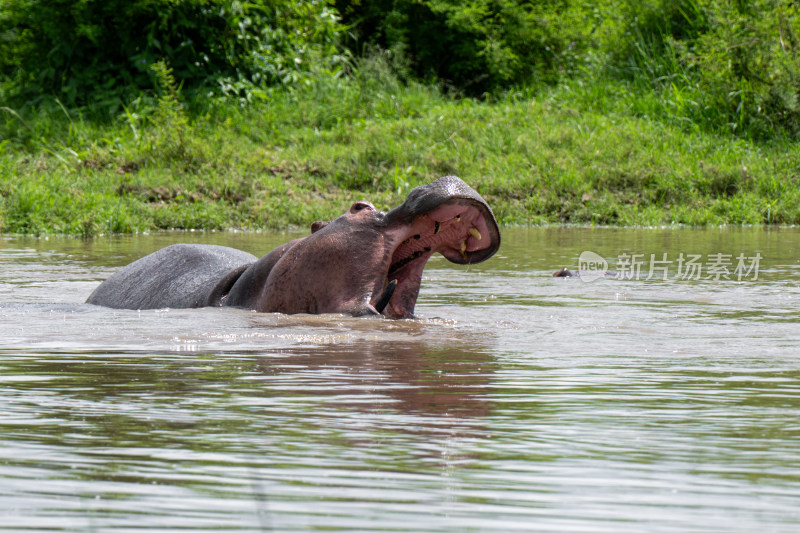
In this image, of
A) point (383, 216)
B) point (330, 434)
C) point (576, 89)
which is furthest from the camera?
point (576, 89)

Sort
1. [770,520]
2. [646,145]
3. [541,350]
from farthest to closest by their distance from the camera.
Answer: [646,145]
[541,350]
[770,520]

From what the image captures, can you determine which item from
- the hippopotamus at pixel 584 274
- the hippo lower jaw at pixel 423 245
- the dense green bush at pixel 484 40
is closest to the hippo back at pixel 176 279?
the hippo lower jaw at pixel 423 245

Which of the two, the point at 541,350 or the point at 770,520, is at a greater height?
the point at 770,520

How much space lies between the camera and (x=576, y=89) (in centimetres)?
1642

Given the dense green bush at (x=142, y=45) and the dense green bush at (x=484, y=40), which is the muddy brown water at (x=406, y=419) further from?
the dense green bush at (x=484, y=40)

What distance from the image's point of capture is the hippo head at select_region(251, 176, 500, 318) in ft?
14.0

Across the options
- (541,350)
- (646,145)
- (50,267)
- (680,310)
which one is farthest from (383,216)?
(646,145)

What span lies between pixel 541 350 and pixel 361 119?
38.0 ft

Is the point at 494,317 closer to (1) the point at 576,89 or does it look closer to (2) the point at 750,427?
(2) the point at 750,427

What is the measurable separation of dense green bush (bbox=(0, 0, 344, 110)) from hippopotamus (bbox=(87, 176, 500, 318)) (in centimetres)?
1081

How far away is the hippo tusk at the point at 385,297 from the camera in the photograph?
436cm

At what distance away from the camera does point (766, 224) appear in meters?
12.5

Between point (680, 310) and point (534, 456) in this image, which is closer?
point (534, 456)

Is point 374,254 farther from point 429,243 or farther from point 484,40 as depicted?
point 484,40
